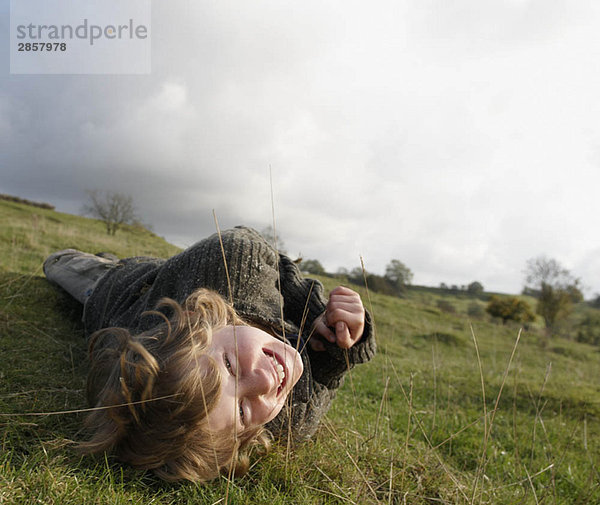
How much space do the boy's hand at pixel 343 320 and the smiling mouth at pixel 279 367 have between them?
59 cm

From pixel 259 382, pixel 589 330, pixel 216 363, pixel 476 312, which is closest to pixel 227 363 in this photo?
pixel 216 363

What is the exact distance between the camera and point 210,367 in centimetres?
192

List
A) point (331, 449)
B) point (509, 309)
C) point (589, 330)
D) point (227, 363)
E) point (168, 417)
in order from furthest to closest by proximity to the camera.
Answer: point (509, 309) → point (589, 330) → point (331, 449) → point (227, 363) → point (168, 417)

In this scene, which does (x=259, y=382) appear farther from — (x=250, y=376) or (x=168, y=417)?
(x=168, y=417)

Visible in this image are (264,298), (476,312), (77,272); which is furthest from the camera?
(476,312)

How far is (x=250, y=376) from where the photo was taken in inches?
76.9

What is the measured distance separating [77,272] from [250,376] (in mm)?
3889

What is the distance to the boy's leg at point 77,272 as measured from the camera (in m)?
4.53

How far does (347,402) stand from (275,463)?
218cm

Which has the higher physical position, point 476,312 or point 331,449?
point 331,449

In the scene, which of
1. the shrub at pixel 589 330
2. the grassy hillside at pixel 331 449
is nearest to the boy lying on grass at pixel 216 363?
the grassy hillside at pixel 331 449

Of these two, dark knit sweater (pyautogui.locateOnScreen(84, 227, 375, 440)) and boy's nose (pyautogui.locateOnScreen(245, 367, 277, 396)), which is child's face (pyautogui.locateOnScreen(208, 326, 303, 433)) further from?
dark knit sweater (pyautogui.locateOnScreen(84, 227, 375, 440))

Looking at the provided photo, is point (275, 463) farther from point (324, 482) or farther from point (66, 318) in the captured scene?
point (66, 318)

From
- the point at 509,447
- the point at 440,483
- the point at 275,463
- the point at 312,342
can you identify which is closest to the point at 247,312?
the point at 312,342
